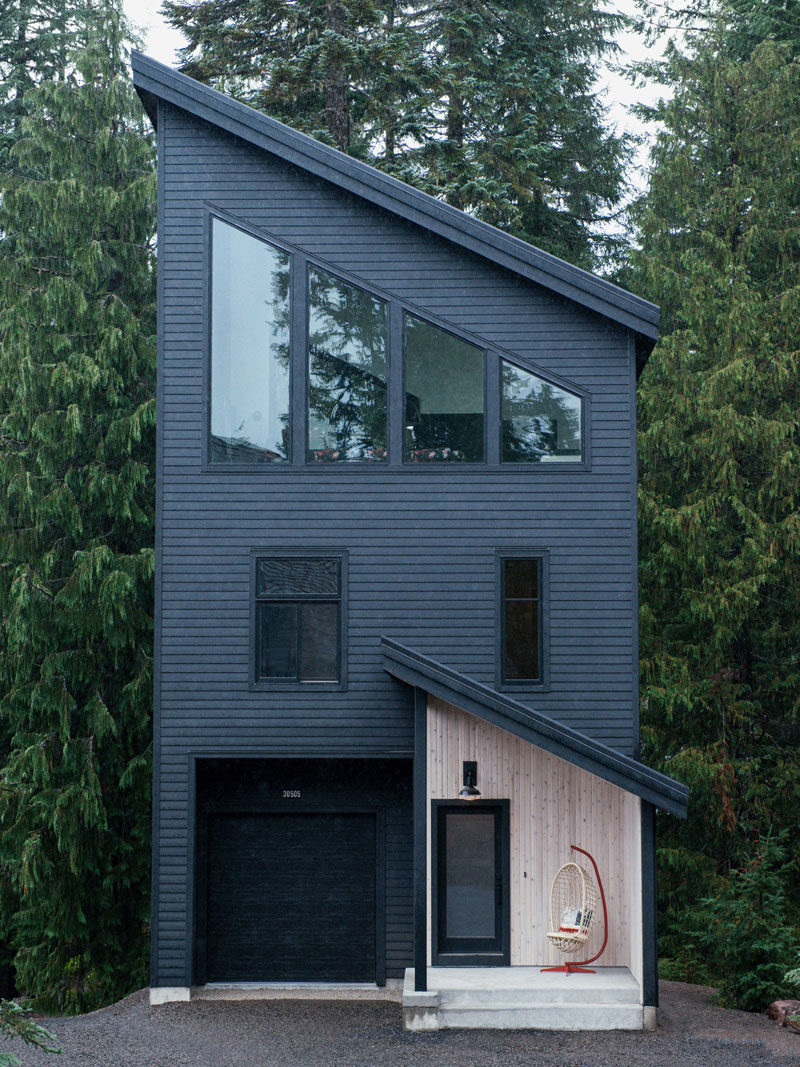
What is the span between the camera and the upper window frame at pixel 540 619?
11461 millimetres

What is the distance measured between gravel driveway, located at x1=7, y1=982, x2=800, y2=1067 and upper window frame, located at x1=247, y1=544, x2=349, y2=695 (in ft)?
10.5

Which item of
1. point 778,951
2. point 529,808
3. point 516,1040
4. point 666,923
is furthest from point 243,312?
point 666,923

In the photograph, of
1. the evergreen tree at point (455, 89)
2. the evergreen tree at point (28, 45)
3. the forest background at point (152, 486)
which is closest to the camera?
the forest background at point (152, 486)

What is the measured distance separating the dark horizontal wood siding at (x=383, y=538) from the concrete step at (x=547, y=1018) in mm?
2564

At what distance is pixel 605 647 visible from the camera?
11.5 metres

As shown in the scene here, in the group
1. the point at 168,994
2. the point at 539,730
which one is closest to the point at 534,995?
the point at 539,730

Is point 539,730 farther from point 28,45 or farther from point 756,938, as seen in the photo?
point 28,45

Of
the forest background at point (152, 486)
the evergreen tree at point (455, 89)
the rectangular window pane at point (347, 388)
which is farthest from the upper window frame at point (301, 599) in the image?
the evergreen tree at point (455, 89)

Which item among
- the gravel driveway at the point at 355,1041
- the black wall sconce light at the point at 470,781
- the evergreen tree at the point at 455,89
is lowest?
the gravel driveway at the point at 355,1041

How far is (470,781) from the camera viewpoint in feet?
37.2

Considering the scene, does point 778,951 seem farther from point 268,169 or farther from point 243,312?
point 268,169

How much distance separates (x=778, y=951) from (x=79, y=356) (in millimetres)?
10806

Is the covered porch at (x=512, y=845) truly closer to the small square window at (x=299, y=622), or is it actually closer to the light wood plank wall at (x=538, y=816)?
the light wood plank wall at (x=538, y=816)

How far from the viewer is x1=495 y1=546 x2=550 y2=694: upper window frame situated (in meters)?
11.5
